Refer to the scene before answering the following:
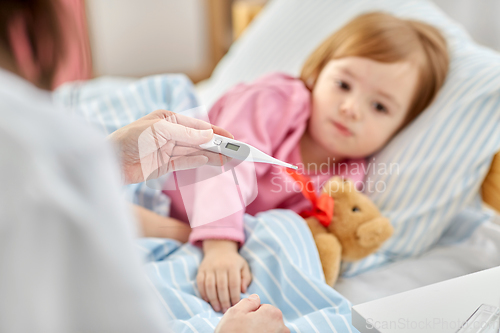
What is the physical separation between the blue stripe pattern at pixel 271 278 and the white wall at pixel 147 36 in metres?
2.00

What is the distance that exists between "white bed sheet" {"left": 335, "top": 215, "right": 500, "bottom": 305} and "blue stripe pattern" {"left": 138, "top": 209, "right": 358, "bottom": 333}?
0.32 feet

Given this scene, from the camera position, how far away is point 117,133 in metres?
0.39

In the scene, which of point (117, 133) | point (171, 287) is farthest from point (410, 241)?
point (117, 133)

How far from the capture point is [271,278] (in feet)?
1.82

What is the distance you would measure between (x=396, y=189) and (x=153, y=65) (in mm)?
2101

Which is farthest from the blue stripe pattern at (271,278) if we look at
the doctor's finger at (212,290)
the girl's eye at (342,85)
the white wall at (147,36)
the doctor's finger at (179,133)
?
the white wall at (147,36)

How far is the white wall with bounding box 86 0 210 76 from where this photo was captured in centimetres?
235

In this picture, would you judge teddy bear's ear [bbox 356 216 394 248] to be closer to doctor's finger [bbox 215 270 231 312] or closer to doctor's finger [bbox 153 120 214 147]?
doctor's finger [bbox 215 270 231 312]

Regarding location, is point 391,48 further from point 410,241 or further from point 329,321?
point 329,321

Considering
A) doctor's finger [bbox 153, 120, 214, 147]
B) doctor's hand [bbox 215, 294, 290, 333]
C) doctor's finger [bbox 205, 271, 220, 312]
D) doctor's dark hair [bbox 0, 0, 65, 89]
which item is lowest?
doctor's finger [bbox 205, 271, 220, 312]

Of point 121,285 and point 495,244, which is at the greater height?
point 121,285

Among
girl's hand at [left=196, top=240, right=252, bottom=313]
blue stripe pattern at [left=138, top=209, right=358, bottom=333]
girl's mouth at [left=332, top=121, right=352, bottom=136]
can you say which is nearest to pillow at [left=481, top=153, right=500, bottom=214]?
girl's mouth at [left=332, top=121, right=352, bottom=136]

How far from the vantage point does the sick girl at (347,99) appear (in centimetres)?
68

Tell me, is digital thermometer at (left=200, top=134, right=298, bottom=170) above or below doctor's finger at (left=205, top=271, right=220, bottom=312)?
above
